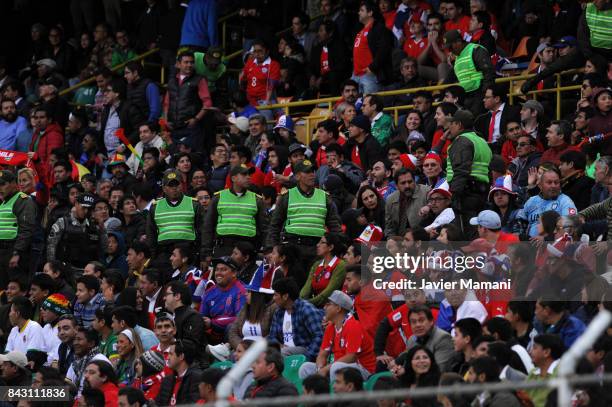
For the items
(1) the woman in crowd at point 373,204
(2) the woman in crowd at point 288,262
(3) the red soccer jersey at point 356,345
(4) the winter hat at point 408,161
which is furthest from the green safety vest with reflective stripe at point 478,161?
(3) the red soccer jersey at point 356,345

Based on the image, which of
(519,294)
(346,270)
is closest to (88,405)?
(346,270)

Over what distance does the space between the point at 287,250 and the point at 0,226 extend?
4.67 metres

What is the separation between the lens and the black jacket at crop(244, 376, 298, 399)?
10.7 meters

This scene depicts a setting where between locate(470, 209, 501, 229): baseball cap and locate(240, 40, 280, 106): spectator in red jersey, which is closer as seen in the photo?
locate(470, 209, 501, 229): baseball cap

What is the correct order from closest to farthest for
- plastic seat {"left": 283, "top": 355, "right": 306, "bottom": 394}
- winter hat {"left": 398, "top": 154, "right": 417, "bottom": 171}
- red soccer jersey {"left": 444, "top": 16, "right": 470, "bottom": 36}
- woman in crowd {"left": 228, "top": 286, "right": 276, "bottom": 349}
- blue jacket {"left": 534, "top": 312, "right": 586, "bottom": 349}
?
blue jacket {"left": 534, "top": 312, "right": 586, "bottom": 349}, plastic seat {"left": 283, "top": 355, "right": 306, "bottom": 394}, woman in crowd {"left": 228, "top": 286, "right": 276, "bottom": 349}, winter hat {"left": 398, "top": 154, "right": 417, "bottom": 171}, red soccer jersey {"left": 444, "top": 16, "right": 470, "bottom": 36}

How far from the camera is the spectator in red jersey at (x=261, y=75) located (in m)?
20.1

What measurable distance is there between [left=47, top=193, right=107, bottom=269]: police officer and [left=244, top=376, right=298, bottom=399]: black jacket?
20.1ft

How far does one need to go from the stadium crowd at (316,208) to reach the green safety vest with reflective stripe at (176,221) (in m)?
0.03

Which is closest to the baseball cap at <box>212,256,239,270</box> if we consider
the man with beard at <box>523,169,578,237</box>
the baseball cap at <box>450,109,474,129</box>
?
the baseball cap at <box>450,109,474,129</box>

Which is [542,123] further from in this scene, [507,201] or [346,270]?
[346,270]

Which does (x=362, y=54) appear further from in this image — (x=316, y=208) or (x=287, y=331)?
(x=287, y=331)

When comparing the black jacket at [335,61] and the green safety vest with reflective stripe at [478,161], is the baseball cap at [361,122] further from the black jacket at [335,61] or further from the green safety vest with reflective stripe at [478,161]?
the black jacket at [335,61]

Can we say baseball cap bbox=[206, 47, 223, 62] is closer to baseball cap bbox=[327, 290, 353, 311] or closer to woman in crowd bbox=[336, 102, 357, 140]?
woman in crowd bbox=[336, 102, 357, 140]

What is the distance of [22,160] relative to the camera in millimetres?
19141
